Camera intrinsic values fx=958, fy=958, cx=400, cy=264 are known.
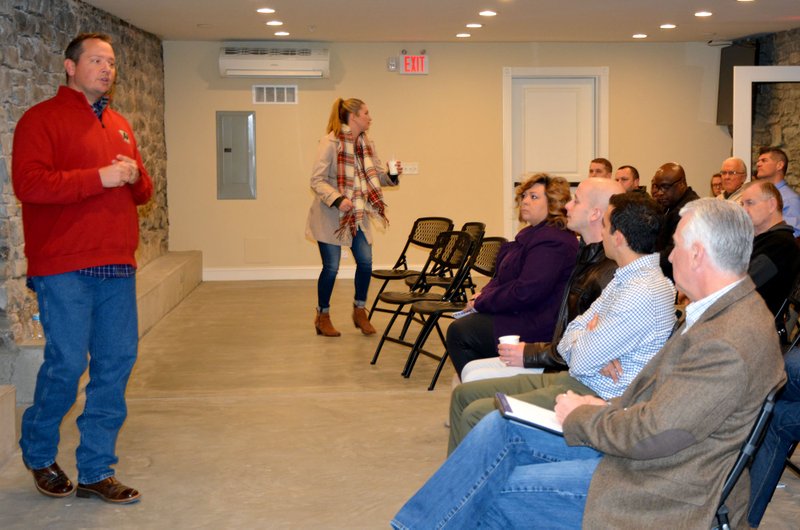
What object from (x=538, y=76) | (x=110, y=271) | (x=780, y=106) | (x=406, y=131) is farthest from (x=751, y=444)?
(x=538, y=76)

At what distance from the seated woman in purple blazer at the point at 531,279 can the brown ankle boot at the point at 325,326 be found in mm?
2468

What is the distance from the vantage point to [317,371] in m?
5.73

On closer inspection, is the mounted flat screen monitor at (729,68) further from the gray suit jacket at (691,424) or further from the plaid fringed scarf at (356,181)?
the gray suit jacket at (691,424)

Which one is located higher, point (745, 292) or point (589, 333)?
point (745, 292)

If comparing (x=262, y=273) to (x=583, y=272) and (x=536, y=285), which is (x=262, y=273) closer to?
(x=536, y=285)

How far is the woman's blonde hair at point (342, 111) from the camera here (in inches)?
260

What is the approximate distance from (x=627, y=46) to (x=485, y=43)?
1.53 meters

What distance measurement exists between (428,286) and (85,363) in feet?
11.7

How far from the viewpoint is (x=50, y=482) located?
3.45 meters

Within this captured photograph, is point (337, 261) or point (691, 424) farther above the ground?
point (691, 424)

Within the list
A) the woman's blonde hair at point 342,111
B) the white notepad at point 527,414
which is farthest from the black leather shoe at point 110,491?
the woman's blonde hair at point 342,111

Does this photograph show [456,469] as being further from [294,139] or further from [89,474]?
[294,139]

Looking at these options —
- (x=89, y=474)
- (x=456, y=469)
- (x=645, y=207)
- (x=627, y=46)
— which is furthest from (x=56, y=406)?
(x=627, y=46)

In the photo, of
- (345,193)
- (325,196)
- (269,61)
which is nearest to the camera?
(325,196)
